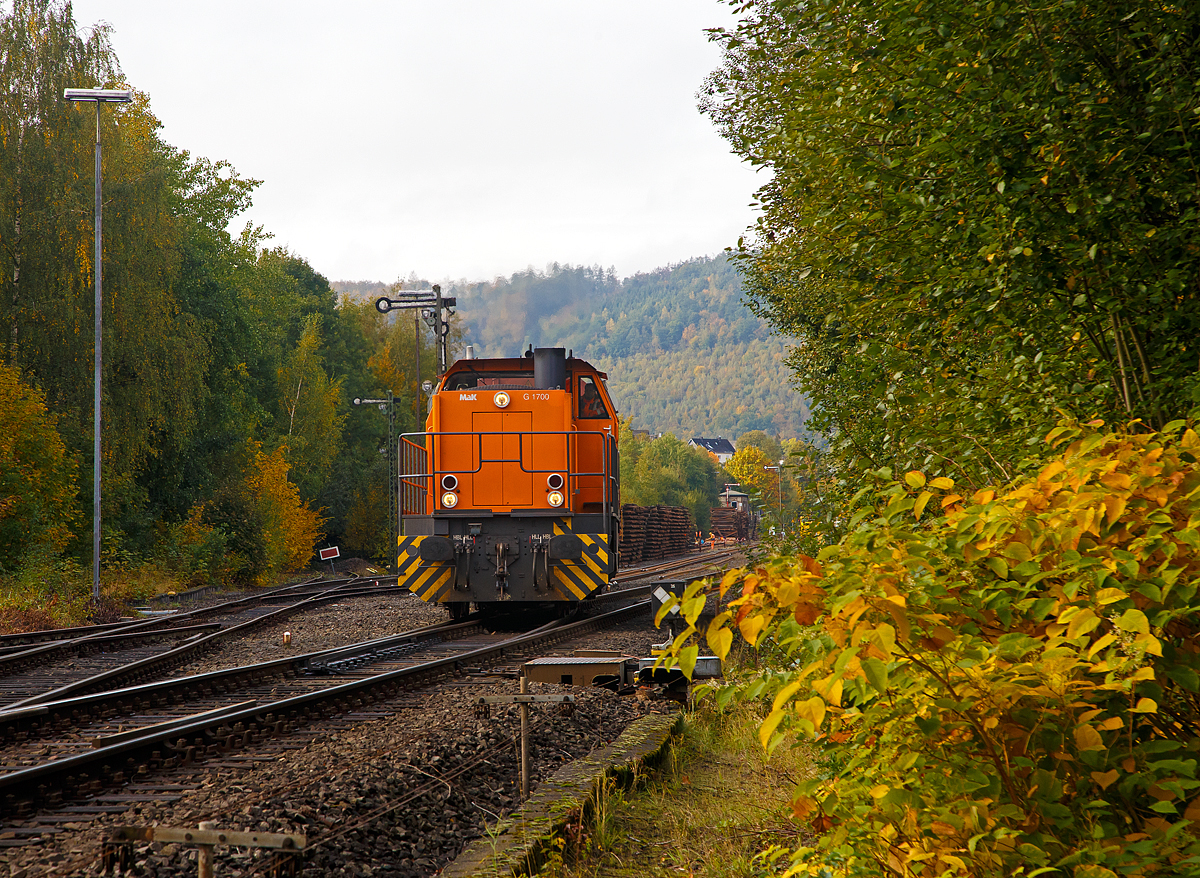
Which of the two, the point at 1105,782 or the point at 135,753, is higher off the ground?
the point at 1105,782

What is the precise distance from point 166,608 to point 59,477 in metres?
4.22

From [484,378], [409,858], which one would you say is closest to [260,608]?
[484,378]

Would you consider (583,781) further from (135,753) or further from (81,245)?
(81,245)

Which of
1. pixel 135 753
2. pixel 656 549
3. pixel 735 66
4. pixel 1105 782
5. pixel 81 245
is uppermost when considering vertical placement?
pixel 735 66

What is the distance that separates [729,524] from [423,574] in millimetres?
64665

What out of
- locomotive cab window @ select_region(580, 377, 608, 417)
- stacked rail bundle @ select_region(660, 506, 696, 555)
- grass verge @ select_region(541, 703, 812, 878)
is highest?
locomotive cab window @ select_region(580, 377, 608, 417)

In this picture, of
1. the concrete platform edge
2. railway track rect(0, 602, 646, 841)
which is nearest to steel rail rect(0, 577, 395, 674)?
railway track rect(0, 602, 646, 841)

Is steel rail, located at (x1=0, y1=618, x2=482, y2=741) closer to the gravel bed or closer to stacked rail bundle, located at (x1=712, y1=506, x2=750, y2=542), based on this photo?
the gravel bed

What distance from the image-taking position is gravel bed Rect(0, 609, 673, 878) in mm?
4155

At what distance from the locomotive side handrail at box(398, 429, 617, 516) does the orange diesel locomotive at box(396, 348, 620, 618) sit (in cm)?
2

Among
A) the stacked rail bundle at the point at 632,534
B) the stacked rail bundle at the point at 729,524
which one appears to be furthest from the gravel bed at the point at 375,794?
the stacked rail bundle at the point at 729,524

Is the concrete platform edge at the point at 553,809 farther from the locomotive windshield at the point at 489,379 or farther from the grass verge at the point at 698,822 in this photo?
the locomotive windshield at the point at 489,379

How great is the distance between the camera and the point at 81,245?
24766 mm

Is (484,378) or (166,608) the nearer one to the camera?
(484,378)
